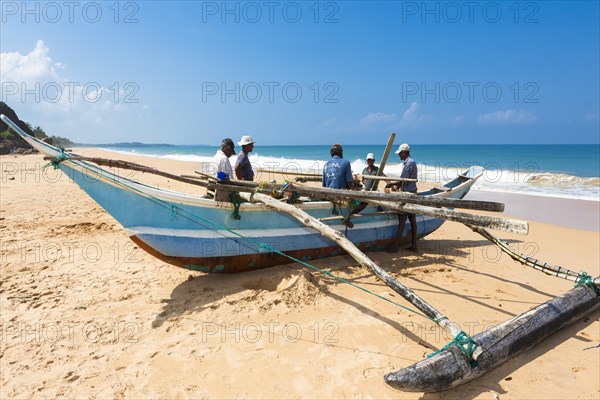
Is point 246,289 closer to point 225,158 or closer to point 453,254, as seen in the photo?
point 225,158

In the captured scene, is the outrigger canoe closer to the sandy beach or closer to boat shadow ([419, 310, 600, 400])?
the sandy beach

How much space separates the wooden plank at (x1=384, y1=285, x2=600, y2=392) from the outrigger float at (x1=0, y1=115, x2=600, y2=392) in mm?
10

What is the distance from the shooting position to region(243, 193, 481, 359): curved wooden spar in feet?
10.8

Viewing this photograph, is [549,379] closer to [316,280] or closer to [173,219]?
[316,280]

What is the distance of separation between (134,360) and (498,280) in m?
5.44

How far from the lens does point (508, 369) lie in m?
3.49

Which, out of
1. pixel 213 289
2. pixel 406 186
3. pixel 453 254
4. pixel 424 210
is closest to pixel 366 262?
pixel 424 210

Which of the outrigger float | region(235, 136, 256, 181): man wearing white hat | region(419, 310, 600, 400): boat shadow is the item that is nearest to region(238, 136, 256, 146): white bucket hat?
region(235, 136, 256, 181): man wearing white hat

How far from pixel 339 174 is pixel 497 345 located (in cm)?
338

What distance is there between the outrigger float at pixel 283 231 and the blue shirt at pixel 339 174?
13.0 inches

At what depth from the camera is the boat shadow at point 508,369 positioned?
10.1 feet

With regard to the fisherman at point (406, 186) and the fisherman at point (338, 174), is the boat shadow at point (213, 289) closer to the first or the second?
the fisherman at point (338, 174)

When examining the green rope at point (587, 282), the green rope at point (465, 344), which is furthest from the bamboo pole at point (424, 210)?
the green rope at point (587, 282)

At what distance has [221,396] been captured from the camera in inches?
119
